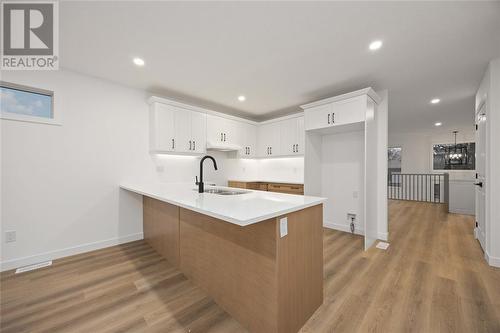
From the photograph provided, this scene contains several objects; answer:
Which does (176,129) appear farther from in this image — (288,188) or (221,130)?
(288,188)

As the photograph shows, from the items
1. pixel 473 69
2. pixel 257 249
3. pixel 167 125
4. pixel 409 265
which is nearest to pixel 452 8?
pixel 473 69

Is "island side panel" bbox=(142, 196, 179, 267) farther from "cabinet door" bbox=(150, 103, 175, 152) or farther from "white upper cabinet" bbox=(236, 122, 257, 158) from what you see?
"white upper cabinet" bbox=(236, 122, 257, 158)

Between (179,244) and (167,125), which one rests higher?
(167,125)

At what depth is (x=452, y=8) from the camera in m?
1.73

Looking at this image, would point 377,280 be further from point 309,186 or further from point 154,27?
point 154,27

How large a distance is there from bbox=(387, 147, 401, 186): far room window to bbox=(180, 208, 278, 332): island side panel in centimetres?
902

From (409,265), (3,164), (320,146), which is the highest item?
(320,146)

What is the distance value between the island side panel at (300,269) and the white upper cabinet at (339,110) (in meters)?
2.08

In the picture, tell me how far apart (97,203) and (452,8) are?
15.6ft

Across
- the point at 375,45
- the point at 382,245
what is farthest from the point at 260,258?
the point at 382,245

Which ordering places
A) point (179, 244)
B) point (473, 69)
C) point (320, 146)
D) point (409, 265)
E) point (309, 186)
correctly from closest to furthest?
point (179, 244) → point (409, 265) → point (473, 69) → point (309, 186) → point (320, 146)

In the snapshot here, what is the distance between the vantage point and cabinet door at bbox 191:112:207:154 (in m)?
3.97

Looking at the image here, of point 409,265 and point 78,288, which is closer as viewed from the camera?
point 78,288

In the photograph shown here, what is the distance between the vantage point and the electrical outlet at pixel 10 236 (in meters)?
2.45
